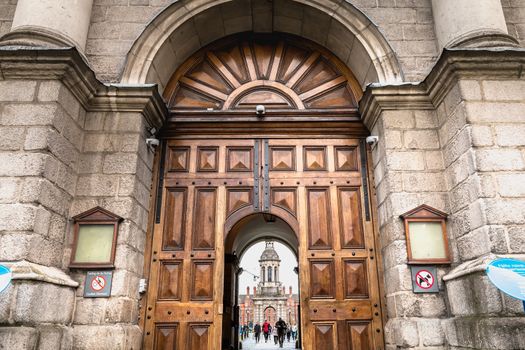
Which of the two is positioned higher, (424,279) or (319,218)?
(319,218)

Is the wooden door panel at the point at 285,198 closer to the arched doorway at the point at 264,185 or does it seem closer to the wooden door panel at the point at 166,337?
the arched doorway at the point at 264,185

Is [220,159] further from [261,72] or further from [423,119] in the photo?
[423,119]

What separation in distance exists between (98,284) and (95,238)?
1.82 ft

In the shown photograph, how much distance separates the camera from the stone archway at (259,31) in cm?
592

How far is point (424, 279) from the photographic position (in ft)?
16.0

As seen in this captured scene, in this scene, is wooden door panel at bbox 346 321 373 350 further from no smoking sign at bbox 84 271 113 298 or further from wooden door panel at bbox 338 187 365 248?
no smoking sign at bbox 84 271 113 298

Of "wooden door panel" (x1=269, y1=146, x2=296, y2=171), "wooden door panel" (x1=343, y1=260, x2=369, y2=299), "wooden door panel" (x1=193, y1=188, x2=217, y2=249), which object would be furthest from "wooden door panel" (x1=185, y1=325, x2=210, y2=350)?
"wooden door panel" (x1=269, y1=146, x2=296, y2=171)

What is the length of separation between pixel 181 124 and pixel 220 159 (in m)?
0.82

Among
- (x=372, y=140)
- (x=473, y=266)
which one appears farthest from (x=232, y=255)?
(x=473, y=266)

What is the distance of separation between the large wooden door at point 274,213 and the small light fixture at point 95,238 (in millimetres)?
799

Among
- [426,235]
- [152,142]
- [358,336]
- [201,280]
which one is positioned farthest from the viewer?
[152,142]

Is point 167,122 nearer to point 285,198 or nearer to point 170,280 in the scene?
point 285,198

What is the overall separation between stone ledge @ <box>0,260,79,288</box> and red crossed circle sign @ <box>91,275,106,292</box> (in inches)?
11.7

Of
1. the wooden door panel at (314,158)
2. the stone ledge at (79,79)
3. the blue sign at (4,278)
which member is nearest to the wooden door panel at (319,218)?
the wooden door panel at (314,158)
